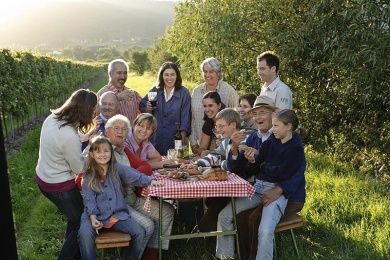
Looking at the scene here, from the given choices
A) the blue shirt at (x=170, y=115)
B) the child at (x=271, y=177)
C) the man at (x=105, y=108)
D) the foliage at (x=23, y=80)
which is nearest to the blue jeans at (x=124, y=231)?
the child at (x=271, y=177)

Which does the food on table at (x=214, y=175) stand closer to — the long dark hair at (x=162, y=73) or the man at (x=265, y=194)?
the man at (x=265, y=194)

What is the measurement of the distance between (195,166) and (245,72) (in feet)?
24.7

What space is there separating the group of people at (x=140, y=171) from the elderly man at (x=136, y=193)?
0.01 metres

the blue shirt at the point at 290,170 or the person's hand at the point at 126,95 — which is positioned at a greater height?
the person's hand at the point at 126,95

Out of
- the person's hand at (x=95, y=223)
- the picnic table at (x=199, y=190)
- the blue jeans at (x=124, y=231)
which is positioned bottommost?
the blue jeans at (x=124, y=231)

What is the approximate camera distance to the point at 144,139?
200 inches

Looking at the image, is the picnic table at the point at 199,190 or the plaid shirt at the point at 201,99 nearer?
the picnic table at the point at 199,190

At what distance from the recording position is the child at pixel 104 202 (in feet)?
13.5

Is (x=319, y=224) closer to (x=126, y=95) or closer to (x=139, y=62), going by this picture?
(x=126, y=95)

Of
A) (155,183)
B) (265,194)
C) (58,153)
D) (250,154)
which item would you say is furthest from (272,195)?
(58,153)

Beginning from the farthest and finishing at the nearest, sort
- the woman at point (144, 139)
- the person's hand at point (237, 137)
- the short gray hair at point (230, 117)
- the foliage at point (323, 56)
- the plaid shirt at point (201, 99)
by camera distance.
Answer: the foliage at point (323, 56), the plaid shirt at point (201, 99), the woman at point (144, 139), the short gray hair at point (230, 117), the person's hand at point (237, 137)

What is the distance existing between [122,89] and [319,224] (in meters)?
3.19

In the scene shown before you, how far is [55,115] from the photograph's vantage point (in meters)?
4.24

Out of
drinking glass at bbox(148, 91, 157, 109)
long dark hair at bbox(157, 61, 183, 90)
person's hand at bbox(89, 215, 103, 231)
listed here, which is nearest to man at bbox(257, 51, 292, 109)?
long dark hair at bbox(157, 61, 183, 90)
